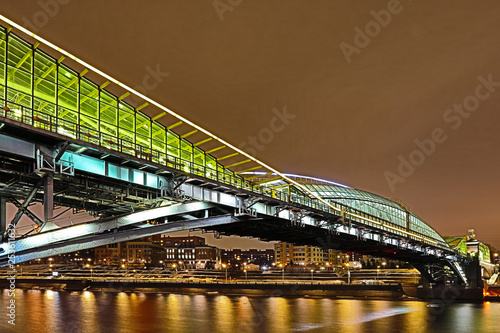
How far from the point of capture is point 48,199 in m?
20.3

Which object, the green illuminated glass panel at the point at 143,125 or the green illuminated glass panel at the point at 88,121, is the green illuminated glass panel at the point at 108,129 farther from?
the green illuminated glass panel at the point at 143,125

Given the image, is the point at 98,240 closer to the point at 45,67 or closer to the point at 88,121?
the point at 88,121

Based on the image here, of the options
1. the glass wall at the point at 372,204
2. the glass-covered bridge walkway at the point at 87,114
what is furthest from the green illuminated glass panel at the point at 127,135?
the glass wall at the point at 372,204

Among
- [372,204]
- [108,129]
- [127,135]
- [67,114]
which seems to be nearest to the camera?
[67,114]

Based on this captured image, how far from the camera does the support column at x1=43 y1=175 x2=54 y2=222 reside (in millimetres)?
20047

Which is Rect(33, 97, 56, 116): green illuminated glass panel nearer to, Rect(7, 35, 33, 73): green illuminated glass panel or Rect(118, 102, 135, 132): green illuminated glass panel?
Rect(7, 35, 33, 73): green illuminated glass panel

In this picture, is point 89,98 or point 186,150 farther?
point 186,150

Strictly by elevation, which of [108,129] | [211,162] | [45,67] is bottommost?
[211,162]

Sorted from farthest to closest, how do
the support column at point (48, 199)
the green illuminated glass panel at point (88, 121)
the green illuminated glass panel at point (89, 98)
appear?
the green illuminated glass panel at point (89, 98), the green illuminated glass panel at point (88, 121), the support column at point (48, 199)

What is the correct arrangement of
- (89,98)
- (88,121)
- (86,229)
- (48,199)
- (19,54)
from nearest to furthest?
(48,199)
(86,229)
(19,54)
(88,121)
(89,98)

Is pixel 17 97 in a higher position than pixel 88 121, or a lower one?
higher

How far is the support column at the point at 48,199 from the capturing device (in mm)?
20047

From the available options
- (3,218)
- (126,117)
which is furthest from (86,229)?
(126,117)

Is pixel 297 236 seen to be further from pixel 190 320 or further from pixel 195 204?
pixel 195 204
